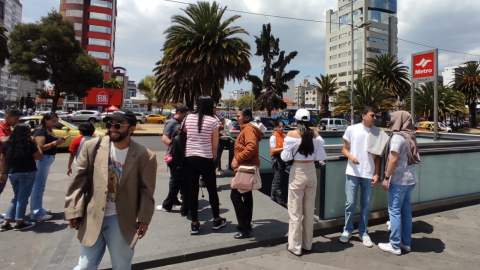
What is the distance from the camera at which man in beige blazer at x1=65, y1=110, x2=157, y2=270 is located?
2277 millimetres

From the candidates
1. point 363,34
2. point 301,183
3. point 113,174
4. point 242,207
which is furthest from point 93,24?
point 113,174

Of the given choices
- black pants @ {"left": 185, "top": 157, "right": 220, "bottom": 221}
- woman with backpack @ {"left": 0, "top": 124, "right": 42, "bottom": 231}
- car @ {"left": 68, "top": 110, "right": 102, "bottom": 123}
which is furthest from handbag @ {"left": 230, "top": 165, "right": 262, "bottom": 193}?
car @ {"left": 68, "top": 110, "right": 102, "bottom": 123}

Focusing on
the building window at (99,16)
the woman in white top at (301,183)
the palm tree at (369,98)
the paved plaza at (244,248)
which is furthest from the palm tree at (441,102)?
the building window at (99,16)

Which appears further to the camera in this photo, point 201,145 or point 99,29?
point 99,29

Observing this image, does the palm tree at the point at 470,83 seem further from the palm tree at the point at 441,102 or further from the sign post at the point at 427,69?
the sign post at the point at 427,69

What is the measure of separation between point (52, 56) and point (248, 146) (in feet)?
110

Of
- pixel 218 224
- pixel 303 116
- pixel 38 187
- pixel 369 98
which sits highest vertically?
pixel 369 98

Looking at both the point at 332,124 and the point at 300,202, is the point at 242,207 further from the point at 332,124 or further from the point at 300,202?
the point at 332,124

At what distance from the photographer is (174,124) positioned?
16.7 ft

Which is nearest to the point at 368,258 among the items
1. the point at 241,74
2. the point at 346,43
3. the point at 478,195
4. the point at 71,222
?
the point at 71,222

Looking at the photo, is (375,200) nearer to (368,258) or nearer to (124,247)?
(368,258)

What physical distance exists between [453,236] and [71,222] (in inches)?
196

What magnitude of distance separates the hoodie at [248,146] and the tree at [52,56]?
32815 mm

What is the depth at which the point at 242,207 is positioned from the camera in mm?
4031
